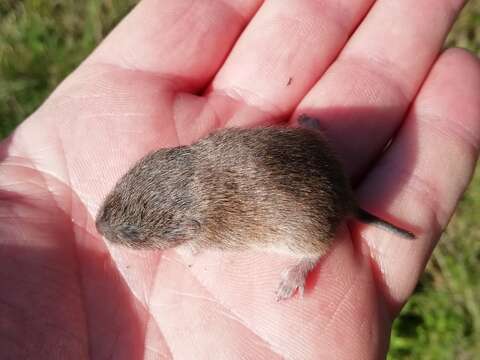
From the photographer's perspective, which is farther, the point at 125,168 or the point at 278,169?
the point at 125,168

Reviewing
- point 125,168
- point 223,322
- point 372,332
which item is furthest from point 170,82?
point 372,332

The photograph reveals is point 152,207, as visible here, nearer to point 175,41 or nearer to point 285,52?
point 175,41

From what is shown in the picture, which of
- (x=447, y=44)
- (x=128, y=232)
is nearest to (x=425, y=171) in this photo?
(x=128, y=232)

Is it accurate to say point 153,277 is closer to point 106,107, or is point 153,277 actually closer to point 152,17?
point 106,107

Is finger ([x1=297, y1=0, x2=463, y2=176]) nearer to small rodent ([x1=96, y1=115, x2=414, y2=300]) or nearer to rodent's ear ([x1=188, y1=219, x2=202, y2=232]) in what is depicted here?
small rodent ([x1=96, y1=115, x2=414, y2=300])

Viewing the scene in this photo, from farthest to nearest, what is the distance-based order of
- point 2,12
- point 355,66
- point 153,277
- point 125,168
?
point 2,12 → point 355,66 → point 125,168 → point 153,277

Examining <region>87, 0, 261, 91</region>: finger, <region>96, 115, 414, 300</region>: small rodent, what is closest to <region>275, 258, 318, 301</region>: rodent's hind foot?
<region>96, 115, 414, 300</region>: small rodent
